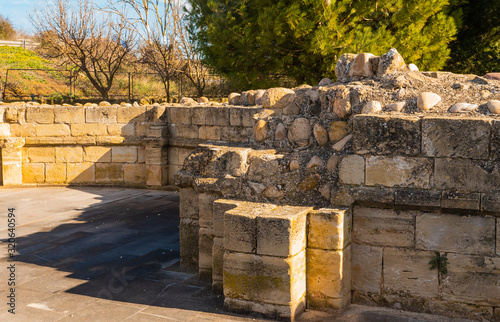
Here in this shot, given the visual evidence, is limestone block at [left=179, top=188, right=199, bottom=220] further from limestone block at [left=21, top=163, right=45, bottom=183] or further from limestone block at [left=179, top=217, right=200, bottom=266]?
limestone block at [left=21, top=163, right=45, bottom=183]

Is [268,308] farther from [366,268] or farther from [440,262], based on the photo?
[440,262]

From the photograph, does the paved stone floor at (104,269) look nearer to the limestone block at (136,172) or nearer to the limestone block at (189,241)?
the limestone block at (189,241)

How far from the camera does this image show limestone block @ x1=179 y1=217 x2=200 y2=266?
5.56m

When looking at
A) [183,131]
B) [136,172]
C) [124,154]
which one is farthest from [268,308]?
[124,154]

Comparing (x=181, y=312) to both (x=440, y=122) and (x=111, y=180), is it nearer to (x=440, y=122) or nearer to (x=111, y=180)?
(x=440, y=122)

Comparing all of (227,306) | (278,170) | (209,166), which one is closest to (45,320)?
(227,306)

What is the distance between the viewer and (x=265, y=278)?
4.24m

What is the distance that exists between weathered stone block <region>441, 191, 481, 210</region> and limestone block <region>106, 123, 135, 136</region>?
26.2 ft

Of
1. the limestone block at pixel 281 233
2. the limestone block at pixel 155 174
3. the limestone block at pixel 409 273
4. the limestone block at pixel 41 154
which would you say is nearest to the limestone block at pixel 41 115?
the limestone block at pixel 41 154

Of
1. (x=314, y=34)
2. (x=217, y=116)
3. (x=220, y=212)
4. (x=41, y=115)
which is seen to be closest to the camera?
(x=220, y=212)

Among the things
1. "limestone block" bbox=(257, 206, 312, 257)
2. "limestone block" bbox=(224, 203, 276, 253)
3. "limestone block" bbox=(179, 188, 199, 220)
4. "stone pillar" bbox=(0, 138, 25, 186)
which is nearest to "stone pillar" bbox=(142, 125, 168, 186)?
"stone pillar" bbox=(0, 138, 25, 186)

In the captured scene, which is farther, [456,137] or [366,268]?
[366,268]

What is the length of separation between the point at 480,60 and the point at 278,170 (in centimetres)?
1147

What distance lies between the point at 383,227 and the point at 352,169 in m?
0.59
